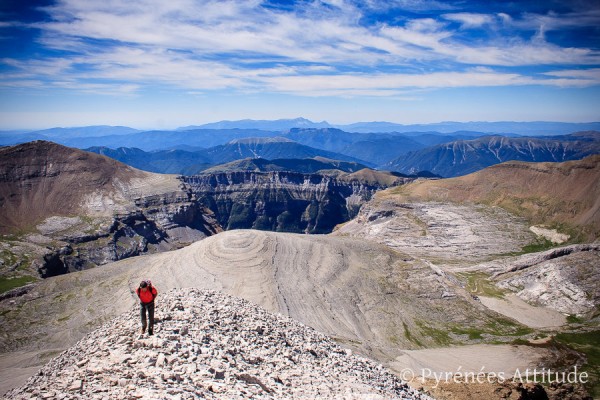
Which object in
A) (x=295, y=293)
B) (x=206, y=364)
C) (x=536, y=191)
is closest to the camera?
(x=206, y=364)

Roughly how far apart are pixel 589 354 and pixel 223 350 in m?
83.9

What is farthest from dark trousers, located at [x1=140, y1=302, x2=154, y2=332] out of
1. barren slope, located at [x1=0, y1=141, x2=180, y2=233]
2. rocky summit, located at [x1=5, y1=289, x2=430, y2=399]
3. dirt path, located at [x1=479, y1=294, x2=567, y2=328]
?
barren slope, located at [x1=0, y1=141, x2=180, y2=233]

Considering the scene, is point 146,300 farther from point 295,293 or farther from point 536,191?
point 536,191

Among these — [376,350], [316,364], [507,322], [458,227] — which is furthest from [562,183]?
[316,364]

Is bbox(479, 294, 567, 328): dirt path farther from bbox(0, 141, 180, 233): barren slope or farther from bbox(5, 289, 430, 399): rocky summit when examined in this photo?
bbox(0, 141, 180, 233): barren slope

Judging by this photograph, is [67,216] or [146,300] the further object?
[67,216]

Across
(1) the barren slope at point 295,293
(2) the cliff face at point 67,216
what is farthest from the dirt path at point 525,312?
(2) the cliff face at point 67,216

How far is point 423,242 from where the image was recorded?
5940 inches

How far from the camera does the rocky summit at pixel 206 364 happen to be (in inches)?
729

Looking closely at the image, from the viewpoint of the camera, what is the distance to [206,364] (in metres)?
21.1

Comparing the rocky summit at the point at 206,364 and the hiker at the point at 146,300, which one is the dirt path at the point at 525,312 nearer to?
the rocky summit at the point at 206,364

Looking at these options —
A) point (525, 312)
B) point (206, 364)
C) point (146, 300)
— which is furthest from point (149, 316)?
point (525, 312)

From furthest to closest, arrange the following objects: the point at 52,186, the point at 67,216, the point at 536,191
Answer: the point at 52,186 → the point at 536,191 → the point at 67,216

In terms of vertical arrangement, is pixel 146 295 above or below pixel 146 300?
above
